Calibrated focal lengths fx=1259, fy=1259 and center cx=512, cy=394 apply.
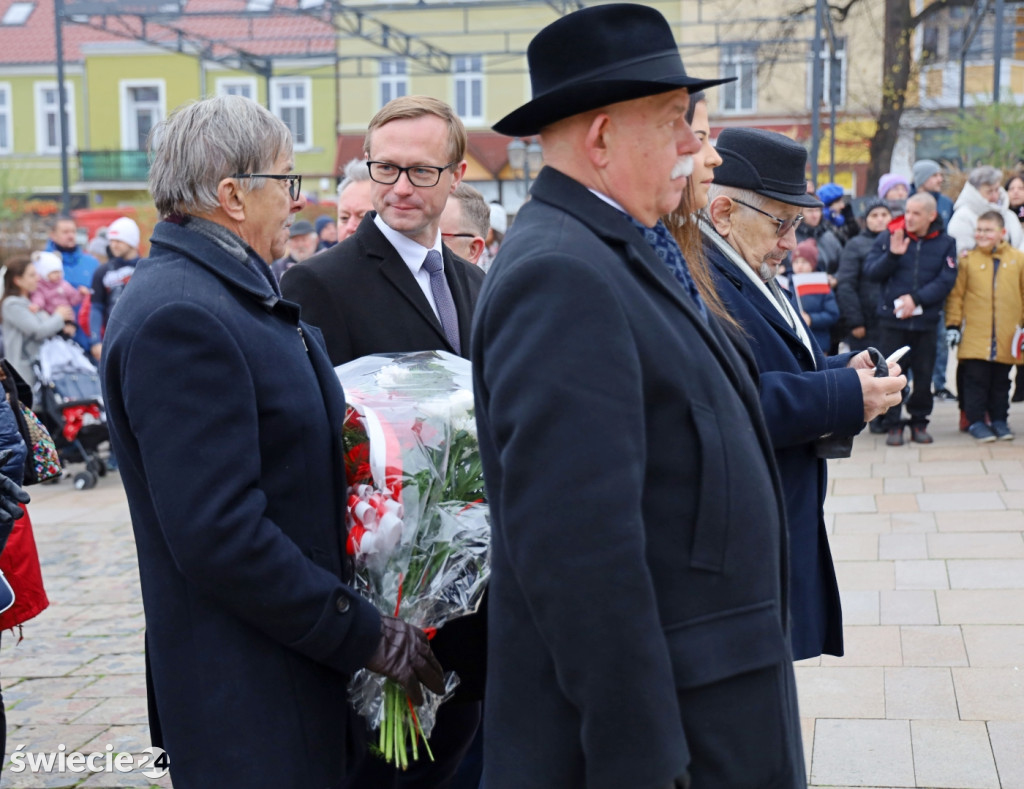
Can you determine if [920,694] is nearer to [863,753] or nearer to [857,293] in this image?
[863,753]

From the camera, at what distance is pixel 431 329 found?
3.38 metres

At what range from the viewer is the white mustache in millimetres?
2137

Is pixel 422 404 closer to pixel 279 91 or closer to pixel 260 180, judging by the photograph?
pixel 260 180

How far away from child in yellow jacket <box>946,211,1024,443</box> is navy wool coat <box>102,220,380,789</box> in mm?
8360

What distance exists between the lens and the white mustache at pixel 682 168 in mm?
2137

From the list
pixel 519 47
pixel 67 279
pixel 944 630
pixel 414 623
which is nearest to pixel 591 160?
pixel 414 623

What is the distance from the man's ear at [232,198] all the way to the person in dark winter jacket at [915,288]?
8075 millimetres

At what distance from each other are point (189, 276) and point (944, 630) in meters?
3.96

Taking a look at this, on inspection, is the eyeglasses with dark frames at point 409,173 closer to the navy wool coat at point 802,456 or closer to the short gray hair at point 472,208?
the navy wool coat at point 802,456

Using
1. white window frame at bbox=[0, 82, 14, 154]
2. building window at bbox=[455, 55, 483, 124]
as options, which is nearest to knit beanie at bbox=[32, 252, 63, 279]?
building window at bbox=[455, 55, 483, 124]

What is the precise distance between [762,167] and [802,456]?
2.46ft

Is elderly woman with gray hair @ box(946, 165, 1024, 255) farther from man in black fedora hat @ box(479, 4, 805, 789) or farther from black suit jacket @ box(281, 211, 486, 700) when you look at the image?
man in black fedora hat @ box(479, 4, 805, 789)

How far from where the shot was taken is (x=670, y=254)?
221cm

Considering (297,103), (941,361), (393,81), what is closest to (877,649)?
(941,361)
